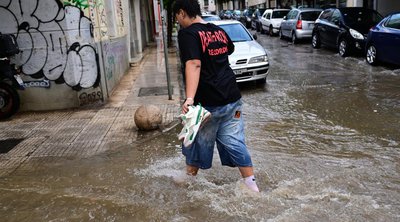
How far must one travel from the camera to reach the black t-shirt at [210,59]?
11.3ft

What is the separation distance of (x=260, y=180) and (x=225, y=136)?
0.87m

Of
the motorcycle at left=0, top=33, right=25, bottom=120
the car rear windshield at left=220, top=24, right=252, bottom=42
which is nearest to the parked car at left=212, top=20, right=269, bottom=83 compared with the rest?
the car rear windshield at left=220, top=24, right=252, bottom=42

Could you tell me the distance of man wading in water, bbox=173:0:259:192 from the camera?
11.3 feet

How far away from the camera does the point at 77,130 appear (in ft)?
21.0

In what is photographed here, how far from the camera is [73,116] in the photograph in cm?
723

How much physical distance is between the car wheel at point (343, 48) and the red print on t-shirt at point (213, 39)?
1091 cm

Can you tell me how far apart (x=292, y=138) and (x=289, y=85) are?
4.01 metres

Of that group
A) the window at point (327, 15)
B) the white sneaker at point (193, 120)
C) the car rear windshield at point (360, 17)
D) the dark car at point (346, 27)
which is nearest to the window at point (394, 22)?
the dark car at point (346, 27)

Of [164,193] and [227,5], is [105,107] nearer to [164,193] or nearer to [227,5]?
[164,193]

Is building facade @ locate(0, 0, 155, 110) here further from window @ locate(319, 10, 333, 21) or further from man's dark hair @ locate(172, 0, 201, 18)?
window @ locate(319, 10, 333, 21)

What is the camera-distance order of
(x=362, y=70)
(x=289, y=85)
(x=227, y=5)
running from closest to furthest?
1. (x=289, y=85)
2. (x=362, y=70)
3. (x=227, y=5)

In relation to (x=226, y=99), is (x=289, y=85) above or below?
below

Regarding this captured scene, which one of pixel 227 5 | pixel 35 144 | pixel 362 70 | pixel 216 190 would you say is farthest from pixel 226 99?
pixel 227 5

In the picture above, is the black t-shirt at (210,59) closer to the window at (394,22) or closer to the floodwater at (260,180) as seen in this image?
the floodwater at (260,180)
